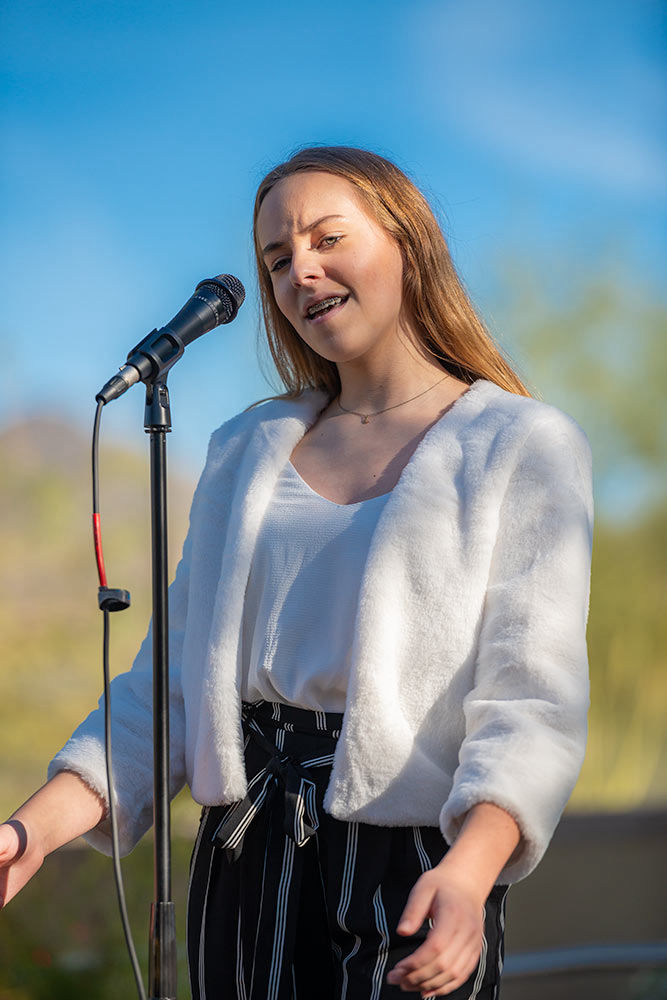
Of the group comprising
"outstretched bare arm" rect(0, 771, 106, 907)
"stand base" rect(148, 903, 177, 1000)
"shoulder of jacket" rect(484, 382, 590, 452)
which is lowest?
"stand base" rect(148, 903, 177, 1000)


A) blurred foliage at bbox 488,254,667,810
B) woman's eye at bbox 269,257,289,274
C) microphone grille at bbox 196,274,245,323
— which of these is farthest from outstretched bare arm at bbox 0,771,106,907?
blurred foliage at bbox 488,254,667,810

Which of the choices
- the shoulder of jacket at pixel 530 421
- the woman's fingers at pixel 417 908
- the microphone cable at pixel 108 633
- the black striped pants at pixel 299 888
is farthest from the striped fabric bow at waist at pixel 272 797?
the shoulder of jacket at pixel 530 421

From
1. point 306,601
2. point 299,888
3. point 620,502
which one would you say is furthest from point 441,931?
point 620,502

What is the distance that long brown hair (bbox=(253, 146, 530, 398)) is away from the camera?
1.36 metres

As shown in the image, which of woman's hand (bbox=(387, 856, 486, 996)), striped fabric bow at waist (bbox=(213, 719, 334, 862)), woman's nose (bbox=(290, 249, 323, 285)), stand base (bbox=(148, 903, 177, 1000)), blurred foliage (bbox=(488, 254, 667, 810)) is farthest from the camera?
blurred foliage (bbox=(488, 254, 667, 810))

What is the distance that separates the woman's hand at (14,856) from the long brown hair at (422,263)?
2.66 feet

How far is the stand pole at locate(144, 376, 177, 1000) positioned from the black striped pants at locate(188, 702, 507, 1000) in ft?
0.52

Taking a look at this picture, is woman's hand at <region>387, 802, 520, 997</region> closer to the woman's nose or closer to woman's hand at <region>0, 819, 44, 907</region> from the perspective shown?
woman's hand at <region>0, 819, 44, 907</region>

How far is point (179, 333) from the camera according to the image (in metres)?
1.13

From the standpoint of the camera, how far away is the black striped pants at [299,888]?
108 cm

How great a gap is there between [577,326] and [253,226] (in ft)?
7.18

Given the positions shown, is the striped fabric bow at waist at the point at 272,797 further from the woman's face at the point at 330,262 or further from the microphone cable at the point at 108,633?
the woman's face at the point at 330,262

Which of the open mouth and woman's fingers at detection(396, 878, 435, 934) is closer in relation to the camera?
woman's fingers at detection(396, 878, 435, 934)

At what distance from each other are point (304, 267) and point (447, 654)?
526mm
